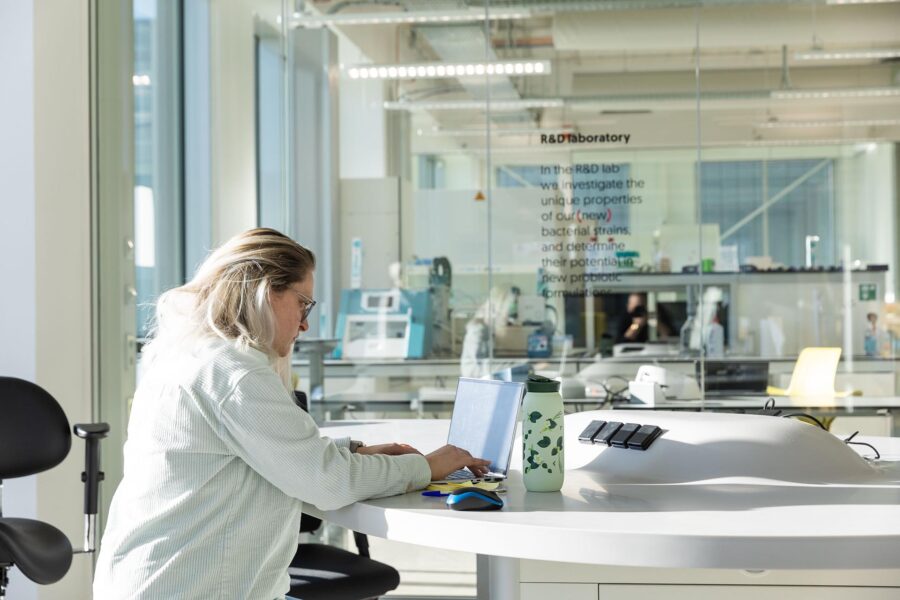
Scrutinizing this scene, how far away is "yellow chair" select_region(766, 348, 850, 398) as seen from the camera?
5.93 metres

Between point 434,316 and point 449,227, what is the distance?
0.55 meters

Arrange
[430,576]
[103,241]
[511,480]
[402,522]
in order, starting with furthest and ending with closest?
[430,576]
[103,241]
[511,480]
[402,522]

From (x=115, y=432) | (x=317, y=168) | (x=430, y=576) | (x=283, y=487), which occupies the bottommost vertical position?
(x=430, y=576)

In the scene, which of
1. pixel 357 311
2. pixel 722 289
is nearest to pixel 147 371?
pixel 357 311

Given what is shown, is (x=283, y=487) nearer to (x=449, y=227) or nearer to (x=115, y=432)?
(x=115, y=432)

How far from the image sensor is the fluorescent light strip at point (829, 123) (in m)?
6.29

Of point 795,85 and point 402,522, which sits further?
point 795,85

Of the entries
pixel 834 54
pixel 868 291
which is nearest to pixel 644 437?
pixel 868 291

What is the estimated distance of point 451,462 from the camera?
1.99 m

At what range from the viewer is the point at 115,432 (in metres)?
4.64

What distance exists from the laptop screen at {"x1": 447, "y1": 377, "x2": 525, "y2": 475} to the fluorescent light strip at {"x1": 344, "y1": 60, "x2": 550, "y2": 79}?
424cm

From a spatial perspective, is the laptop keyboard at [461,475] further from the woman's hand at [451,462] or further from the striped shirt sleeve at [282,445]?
the striped shirt sleeve at [282,445]

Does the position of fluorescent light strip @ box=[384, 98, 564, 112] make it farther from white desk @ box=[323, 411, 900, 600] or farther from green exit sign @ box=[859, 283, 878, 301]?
white desk @ box=[323, 411, 900, 600]

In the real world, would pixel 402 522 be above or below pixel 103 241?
below
